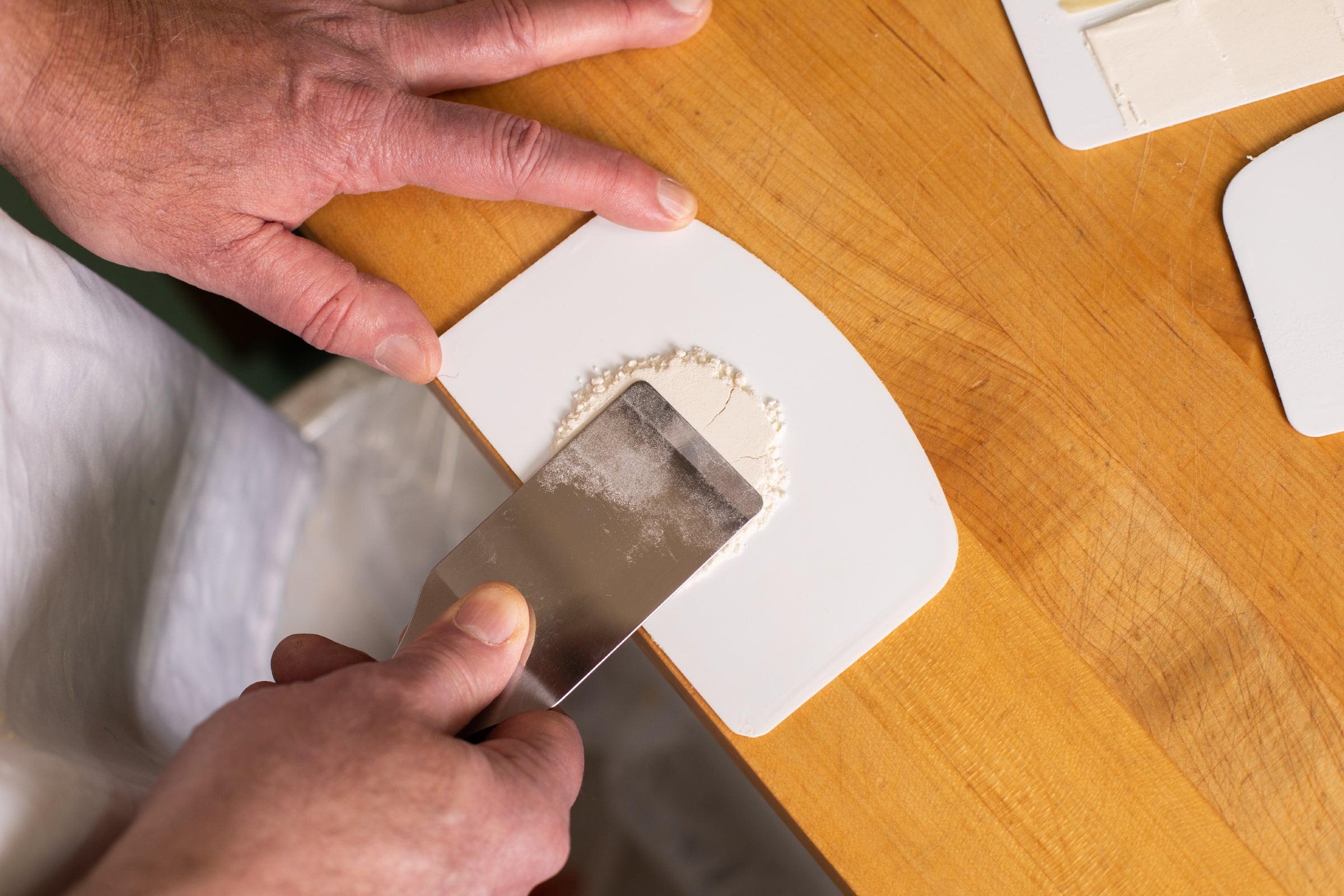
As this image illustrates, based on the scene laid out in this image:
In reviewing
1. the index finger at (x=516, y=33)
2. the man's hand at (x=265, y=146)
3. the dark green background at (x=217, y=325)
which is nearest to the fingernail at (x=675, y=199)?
the man's hand at (x=265, y=146)

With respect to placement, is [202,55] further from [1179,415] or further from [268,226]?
[1179,415]

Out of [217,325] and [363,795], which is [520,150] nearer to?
[363,795]

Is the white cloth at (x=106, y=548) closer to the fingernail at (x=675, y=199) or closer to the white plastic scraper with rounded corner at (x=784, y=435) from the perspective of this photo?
the white plastic scraper with rounded corner at (x=784, y=435)

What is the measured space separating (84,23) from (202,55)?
0.25ft

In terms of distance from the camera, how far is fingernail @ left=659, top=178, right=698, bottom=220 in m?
0.54

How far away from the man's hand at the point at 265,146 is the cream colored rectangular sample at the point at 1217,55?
13.5 inches

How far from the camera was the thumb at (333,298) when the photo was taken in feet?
1.73

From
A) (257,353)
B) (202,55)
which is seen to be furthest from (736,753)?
(257,353)

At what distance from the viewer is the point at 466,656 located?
16.9 inches

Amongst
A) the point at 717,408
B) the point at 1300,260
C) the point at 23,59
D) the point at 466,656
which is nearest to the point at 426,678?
the point at 466,656

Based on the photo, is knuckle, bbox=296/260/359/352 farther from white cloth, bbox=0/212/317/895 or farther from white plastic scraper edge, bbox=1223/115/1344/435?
white plastic scraper edge, bbox=1223/115/1344/435

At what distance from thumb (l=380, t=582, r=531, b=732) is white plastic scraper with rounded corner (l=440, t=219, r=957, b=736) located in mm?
106

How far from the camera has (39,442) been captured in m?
0.53

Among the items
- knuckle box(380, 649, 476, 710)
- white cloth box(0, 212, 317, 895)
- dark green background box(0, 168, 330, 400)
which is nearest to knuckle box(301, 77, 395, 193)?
white cloth box(0, 212, 317, 895)
